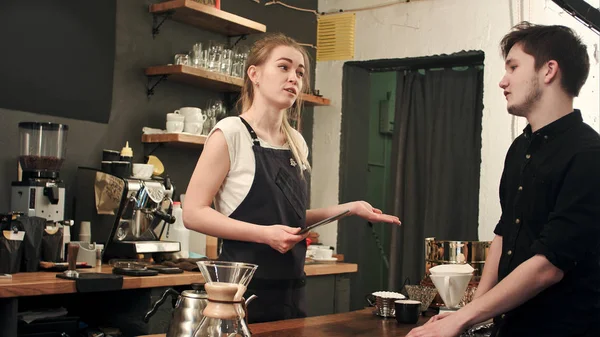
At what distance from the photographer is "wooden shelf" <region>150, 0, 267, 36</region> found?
14.1ft

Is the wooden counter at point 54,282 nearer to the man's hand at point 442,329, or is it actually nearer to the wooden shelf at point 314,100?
the man's hand at point 442,329

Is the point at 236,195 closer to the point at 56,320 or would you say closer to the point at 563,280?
the point at 563,280

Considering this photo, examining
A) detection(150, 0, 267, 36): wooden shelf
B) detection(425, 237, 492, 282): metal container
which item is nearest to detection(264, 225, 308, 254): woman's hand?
detection(425, 237, 492, 282): metal container

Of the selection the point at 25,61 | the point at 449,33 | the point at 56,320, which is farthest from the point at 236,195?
the point at 449,33

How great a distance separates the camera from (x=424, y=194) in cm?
562

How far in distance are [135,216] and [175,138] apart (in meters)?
0.55

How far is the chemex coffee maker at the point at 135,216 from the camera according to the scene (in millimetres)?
3812

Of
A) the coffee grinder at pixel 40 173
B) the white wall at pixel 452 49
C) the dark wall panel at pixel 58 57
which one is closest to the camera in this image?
the coffee grinder at pixel 40 173

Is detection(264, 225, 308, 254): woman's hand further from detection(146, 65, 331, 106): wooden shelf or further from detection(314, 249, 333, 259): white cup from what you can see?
detection(314, 249, 333, 259): white cup

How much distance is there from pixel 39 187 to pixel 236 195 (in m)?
1.66

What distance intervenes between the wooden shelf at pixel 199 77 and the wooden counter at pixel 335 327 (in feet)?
7.39

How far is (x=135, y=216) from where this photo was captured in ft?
12.8

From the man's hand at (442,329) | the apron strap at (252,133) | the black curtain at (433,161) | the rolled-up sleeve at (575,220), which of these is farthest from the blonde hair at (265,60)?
the black curtain at (433,161)

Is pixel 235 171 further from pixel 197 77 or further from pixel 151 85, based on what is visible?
pixel 151 85
